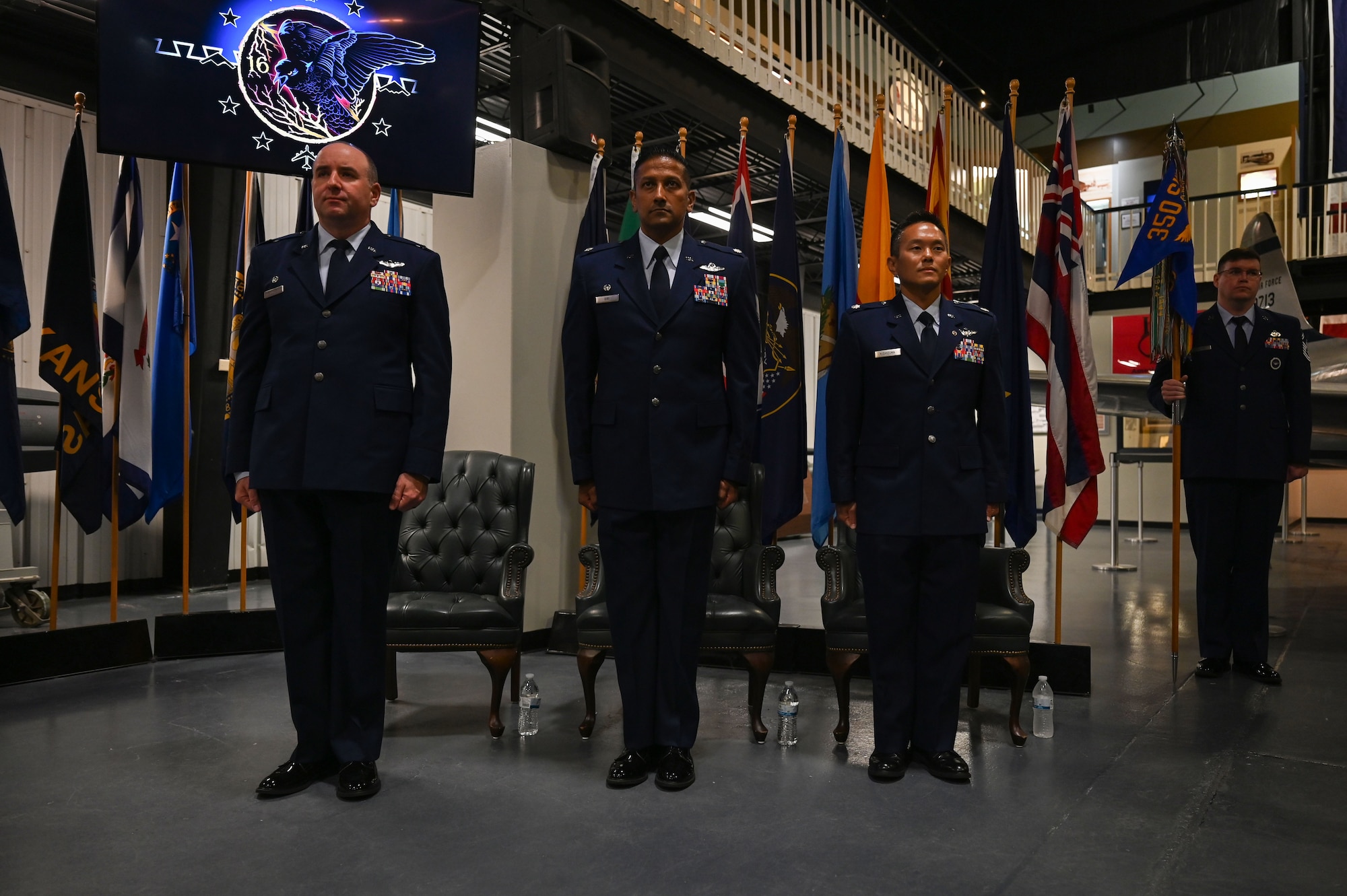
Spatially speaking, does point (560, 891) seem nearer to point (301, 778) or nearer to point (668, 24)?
point (301, 778)

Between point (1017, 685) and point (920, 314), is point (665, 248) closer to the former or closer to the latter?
point (920, 314)

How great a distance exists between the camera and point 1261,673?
3.75 m

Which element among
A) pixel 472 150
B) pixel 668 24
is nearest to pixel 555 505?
pixel 472 150

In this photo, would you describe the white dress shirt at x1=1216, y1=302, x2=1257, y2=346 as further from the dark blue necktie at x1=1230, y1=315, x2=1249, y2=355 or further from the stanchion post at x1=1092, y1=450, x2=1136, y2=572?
the stanchion post at x1=1092, y1=450, x2=1136, y2=572

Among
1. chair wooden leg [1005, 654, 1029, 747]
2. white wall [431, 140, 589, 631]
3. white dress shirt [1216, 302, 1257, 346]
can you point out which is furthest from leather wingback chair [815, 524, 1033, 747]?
white wall [431, 140, 589, 631]

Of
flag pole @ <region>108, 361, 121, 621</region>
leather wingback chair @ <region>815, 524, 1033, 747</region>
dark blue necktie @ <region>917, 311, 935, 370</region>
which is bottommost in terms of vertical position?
leather wingback chair @ <region>815, 524, 1033, 747</region>

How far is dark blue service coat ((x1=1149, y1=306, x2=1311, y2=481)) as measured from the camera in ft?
12.3

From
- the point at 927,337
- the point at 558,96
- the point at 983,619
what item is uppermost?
the point at 558,96

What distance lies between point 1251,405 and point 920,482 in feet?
6.94

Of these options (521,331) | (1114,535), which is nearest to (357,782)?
(521,331)

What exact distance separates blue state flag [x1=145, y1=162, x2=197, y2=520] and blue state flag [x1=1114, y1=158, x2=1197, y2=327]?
425 centimetres

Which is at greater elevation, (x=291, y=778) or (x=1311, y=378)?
(x=1311, y=378)

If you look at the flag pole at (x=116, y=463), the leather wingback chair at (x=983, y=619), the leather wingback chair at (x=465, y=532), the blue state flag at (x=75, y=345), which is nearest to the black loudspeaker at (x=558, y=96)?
the leather wingback chair at (x=465, y=532)

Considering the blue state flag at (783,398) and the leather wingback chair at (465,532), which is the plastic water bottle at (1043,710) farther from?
the leather wingback chair at (465,532)
